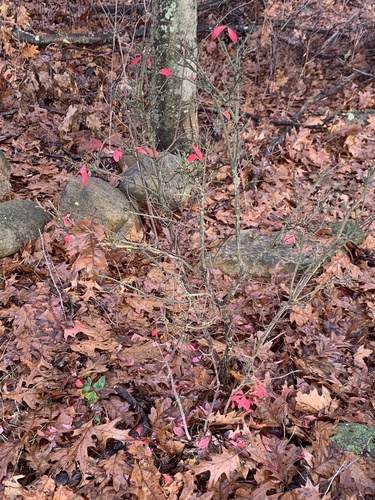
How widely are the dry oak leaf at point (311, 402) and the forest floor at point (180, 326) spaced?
0.4 inches

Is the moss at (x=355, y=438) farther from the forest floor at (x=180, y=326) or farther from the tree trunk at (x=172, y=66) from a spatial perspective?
the tree trunk at (x=172, y=66)

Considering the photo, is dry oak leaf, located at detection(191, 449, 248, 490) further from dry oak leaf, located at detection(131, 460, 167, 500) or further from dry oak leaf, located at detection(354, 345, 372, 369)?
dry oak leaf, located at detection(354, 345, 372, 369)

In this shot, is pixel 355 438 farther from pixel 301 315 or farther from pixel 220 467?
pixel 301 315

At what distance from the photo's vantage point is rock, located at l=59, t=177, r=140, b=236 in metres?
3.78

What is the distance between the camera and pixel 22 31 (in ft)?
18.8

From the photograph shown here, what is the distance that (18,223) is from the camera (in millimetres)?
3594

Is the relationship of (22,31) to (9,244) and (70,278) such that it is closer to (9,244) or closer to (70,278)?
(9,244)

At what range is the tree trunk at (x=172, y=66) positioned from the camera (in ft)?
13.8

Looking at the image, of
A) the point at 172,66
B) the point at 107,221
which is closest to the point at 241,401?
the point at 107,221

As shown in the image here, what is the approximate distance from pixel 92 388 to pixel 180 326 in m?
0.78

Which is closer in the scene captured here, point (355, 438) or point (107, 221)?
point (355, 438)

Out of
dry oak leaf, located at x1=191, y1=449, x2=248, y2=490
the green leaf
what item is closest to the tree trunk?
the green leaf

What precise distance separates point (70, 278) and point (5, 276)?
0.49 m

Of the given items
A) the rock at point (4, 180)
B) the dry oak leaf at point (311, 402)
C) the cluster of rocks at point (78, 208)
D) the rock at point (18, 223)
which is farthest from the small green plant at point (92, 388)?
the rock at point (4, 180)
